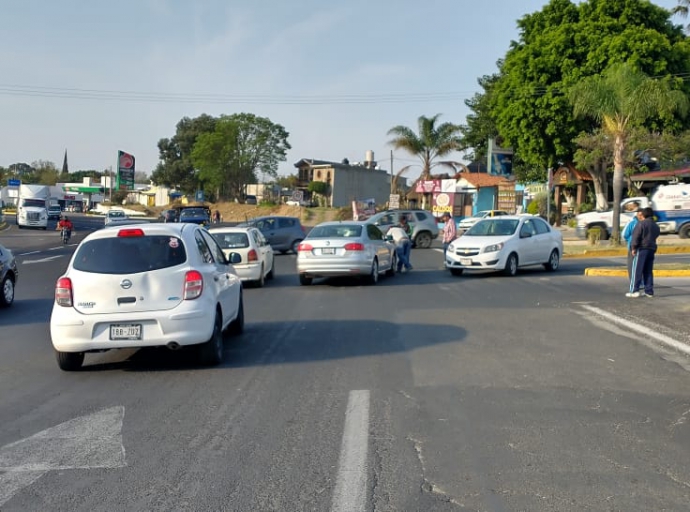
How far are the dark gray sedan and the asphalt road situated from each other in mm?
2912

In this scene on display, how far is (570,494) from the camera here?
4871 millimetres

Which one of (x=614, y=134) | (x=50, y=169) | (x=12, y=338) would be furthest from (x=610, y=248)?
(x=50, y=169)

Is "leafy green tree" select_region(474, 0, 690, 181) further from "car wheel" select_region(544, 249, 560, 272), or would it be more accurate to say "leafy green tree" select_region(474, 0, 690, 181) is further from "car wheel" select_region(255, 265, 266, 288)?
"car wheel" select_region(255, 265, 266, 288)

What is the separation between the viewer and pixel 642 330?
11242 millimetres

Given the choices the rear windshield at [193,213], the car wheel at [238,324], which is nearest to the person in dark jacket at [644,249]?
the car wheel at [238,324]

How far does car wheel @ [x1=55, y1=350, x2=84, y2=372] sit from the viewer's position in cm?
877

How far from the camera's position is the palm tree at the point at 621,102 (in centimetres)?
2731

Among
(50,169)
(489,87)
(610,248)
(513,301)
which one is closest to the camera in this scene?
(513,301)

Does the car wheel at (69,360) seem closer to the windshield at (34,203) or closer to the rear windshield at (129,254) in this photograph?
the rear windshield at (129,254)

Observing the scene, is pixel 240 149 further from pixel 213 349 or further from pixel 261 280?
pixel 213 349

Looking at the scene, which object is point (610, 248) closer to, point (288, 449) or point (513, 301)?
point (513, 301)

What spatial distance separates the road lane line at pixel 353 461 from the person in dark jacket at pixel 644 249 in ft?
29.6

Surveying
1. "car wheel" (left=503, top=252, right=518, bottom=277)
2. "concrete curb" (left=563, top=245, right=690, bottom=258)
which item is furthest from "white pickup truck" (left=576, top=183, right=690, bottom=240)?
"car wheel" (left=503, top=252, right=518, bottom=277)

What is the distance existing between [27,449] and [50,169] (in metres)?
158
